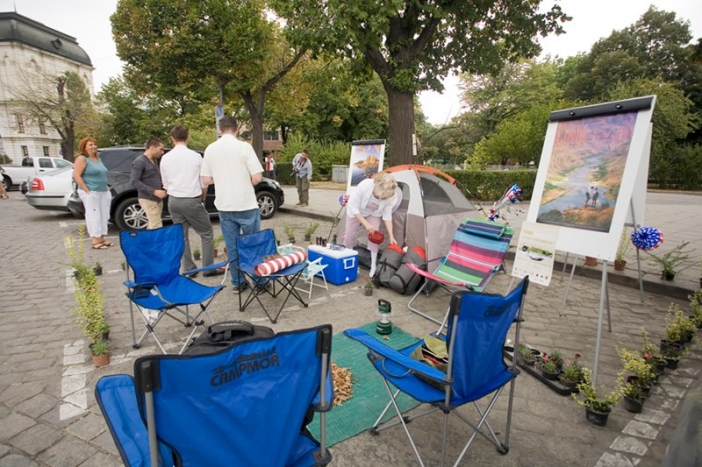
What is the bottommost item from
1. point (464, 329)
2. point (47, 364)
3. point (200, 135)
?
point (47, 364)

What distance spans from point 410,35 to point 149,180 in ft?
17.8

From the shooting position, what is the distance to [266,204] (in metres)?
9.79

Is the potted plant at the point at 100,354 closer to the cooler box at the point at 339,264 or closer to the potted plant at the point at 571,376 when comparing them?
the cooler box at the point at 339,264

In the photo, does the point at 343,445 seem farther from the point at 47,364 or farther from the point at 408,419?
the point at 47,364

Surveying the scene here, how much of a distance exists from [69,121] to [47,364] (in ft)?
98.6

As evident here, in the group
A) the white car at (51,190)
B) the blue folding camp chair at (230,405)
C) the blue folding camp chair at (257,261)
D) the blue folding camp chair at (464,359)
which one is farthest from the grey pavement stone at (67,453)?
the white car at (51,190)

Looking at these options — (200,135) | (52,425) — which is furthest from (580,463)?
(200,135)

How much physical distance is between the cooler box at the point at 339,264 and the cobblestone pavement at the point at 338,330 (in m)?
0.13

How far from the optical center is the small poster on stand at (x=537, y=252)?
10.3ft

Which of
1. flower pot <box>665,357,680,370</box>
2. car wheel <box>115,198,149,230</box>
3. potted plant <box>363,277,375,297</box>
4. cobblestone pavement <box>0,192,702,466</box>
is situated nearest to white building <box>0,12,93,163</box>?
car wheel <box>115,198,149,230</box>

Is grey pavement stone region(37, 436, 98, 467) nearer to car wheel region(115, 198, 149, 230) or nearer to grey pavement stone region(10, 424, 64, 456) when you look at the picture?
grey pavement stone region(10, 424, 64, 456)

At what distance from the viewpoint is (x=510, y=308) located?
1.99 metres

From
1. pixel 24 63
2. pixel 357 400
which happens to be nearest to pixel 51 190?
pixel 357 400

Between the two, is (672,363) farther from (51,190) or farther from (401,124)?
(51,190)
